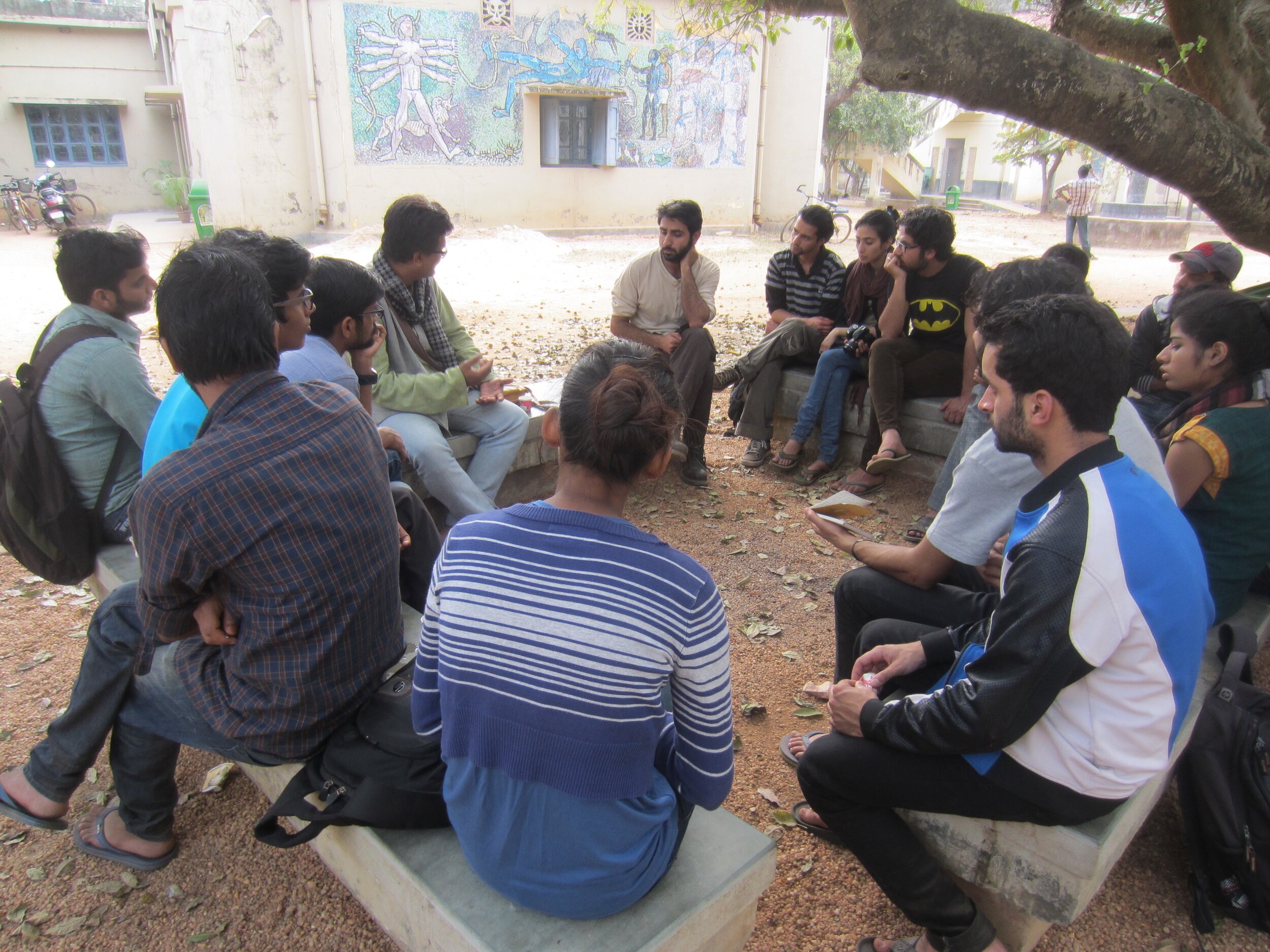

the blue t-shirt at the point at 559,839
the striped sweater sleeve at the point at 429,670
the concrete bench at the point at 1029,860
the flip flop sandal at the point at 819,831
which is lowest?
the flip flop sandal at the point at 819,831

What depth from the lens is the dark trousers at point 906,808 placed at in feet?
6.00

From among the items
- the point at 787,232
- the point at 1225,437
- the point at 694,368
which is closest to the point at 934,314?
the point at 694,368

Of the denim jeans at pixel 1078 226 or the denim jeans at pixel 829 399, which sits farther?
the denim jeans at pixel 1078 226

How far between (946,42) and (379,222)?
14.3 metres

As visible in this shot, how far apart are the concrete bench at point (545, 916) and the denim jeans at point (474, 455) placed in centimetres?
170

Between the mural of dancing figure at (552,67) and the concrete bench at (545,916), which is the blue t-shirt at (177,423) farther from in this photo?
the mural of dancing figure at (552,67)

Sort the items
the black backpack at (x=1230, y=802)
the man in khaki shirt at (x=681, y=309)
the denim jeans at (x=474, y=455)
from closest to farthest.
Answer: the black backpack at (x=1230, y=802)
the denim jeans at (x=474, y=455)
the man in khaki shirt at (x=681, y=309)

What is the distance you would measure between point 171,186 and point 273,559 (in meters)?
23.0

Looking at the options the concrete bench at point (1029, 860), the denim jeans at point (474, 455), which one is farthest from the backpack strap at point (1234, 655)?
the denim jeans at point (474, 455)

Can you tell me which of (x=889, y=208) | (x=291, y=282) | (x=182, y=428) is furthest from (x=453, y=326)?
(x=889, y=208)

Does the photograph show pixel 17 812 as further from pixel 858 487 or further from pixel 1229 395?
pixel 858 487

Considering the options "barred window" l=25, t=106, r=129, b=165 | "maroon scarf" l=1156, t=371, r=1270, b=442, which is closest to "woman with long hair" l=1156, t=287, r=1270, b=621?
"maroon scarf" l=1156, t=371, r=1270, b=442

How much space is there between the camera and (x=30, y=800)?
2.29 meters

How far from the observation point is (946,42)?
4.83 metres
